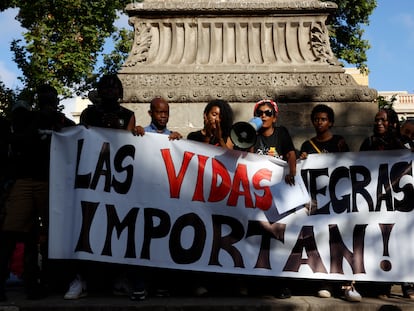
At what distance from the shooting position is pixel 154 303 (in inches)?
161

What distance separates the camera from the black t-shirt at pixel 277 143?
475 cm

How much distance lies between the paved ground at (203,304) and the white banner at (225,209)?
259mm

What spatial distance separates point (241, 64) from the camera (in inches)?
266

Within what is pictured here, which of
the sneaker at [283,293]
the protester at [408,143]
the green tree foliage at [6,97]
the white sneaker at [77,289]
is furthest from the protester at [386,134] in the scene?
the green tree foliage at [6,97]

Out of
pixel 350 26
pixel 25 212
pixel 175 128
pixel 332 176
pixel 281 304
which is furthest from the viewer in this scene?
pixel 350 26

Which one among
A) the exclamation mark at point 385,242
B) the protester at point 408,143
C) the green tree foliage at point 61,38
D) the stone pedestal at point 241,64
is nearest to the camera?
the exclamation mark at point 385,242

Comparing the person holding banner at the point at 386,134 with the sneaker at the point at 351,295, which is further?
the person holding banner at the point at 386,134

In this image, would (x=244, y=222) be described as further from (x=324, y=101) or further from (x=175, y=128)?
(x=324, y=101)

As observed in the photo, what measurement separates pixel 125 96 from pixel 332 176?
2977 millimetres

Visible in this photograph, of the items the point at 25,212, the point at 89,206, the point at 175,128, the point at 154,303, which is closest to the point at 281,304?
the point at 154,303

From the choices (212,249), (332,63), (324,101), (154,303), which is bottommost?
(154,303)

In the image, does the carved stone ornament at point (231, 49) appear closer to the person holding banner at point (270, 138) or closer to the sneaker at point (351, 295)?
the person holding banner at point (270, 138)

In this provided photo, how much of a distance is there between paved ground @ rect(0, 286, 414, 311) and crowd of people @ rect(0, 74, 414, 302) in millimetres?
117

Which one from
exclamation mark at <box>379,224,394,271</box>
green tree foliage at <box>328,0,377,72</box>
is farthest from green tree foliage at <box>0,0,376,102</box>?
exclamation mark at <box>379,224,394,271</box>
